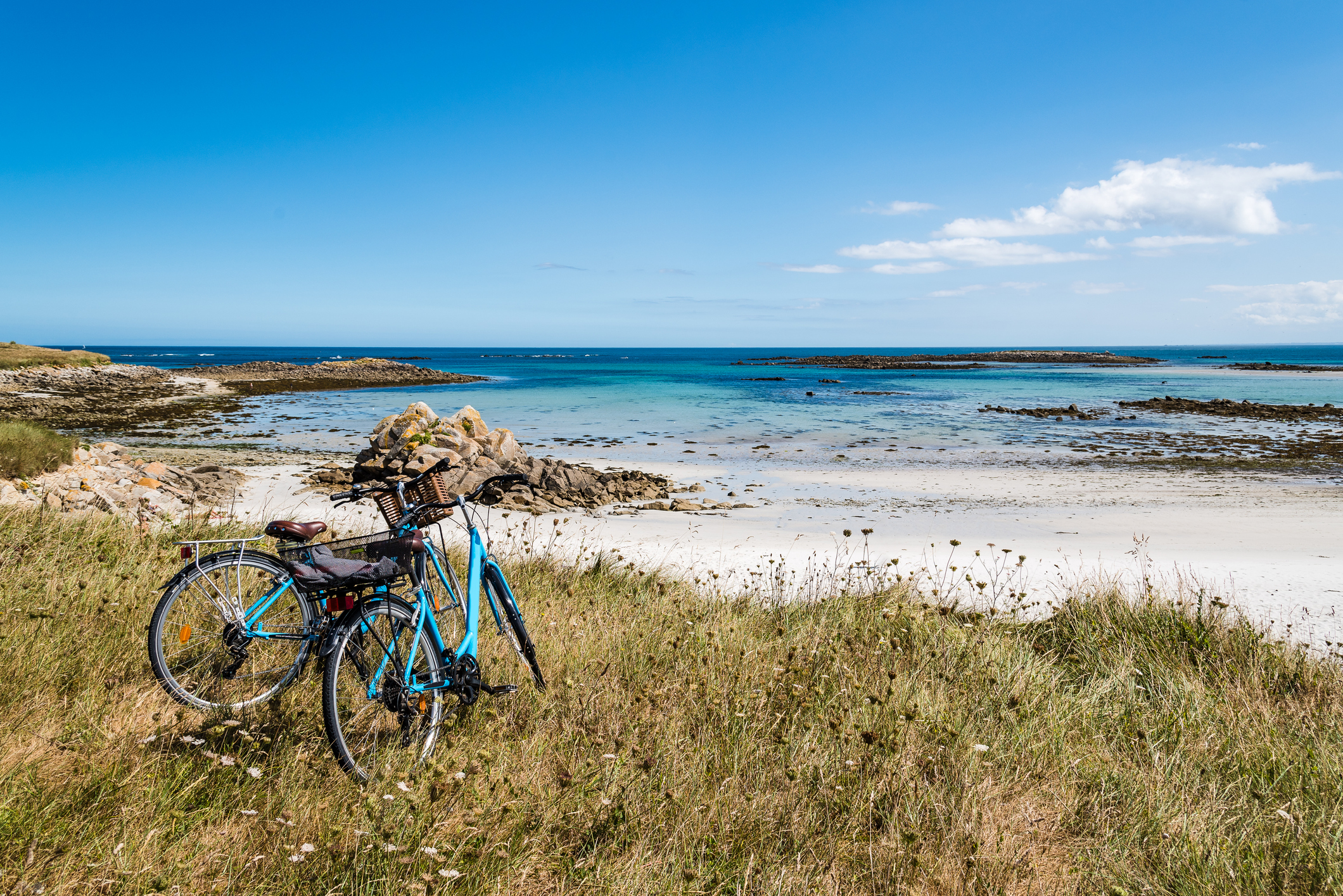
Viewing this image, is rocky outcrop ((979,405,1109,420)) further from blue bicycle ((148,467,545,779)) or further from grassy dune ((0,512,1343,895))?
blue bicycle ((148,467,545,779))

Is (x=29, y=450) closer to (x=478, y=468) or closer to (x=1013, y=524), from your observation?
(x=478, y=468)

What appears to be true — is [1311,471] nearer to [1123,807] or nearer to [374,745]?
[1123,807]

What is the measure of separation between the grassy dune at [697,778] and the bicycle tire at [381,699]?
13 centimetres

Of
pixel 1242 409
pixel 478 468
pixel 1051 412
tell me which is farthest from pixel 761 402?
pixel 478 468

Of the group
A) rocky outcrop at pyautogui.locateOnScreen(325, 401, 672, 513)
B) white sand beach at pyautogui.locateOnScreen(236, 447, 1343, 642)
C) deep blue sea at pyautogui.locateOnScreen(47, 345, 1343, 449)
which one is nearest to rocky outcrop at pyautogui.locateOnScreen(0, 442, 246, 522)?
white sand beach at pyautogui.locateOnScreen(236, 447, 1343, 642)

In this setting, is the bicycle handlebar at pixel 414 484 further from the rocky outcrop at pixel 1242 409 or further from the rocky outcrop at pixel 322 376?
the rocky outcrop at pixel 322 376

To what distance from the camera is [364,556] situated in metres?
3.74

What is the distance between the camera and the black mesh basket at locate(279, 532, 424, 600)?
349 centimetres

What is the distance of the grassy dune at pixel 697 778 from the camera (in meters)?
2.82

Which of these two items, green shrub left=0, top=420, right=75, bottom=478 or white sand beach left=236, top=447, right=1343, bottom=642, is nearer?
white sand beach left=236, top=447, right=1343, bottom=642

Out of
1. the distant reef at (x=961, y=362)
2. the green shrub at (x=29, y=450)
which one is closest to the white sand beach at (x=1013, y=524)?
the green shrub at (x=29, y=450)

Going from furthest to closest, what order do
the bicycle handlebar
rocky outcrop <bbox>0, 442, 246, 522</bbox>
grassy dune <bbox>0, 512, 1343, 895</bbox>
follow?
rocky outcrop <bbox>0, 442, 246, 522</bbox> → the bicycle handlebar → grassy dune <bbox>0, 512, 1343, 895</bbox>

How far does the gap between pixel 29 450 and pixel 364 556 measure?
43.2 feet

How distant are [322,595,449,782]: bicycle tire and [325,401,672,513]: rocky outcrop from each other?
938 cm
